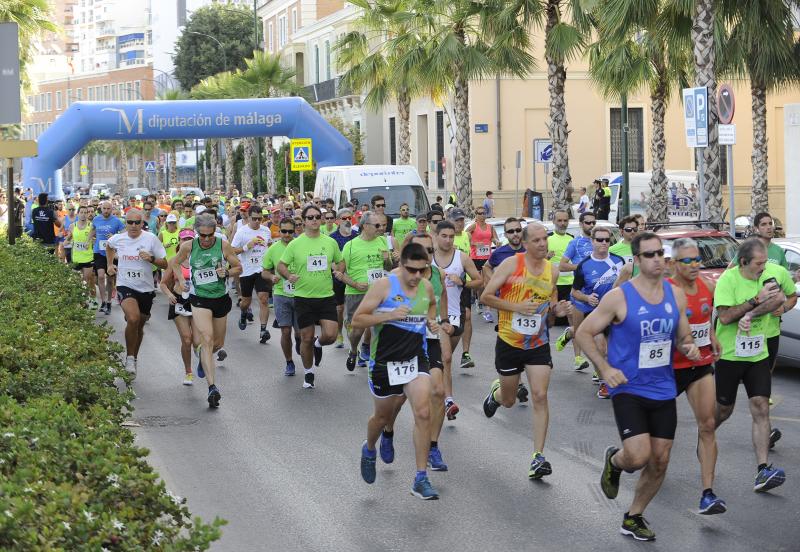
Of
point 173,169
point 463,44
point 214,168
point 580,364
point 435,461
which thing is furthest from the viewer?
point 173,169

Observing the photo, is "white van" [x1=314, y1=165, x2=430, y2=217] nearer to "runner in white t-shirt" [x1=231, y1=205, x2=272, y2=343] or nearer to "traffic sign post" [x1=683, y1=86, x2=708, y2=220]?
"runner in white t-shirt" [x1=231, y1=205, x2=272, y2=343]

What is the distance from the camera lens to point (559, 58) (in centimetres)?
2827

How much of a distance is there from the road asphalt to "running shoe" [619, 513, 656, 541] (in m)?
0.07

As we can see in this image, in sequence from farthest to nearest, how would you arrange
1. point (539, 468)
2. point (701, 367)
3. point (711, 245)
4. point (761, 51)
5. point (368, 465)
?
point (761, 51)
point (711, 245)
point (539, 468)
point (368, 465)
point (701, 367)

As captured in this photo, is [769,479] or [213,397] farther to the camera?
[213,397]

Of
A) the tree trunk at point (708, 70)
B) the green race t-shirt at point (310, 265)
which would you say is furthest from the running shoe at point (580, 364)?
the tree trunk at point (708, 70)

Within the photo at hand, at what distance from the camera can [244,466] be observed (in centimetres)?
951

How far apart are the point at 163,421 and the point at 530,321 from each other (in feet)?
12.6

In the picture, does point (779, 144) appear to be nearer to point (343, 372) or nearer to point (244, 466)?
point (343, 372)

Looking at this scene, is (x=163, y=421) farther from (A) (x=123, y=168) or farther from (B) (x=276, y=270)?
(A) (x=123, y=168)

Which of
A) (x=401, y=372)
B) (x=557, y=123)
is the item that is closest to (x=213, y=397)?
(x=401, y=372)

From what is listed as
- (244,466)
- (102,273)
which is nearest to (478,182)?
(102,273)

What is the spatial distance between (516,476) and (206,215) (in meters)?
5.13

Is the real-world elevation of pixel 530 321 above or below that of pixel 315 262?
below
